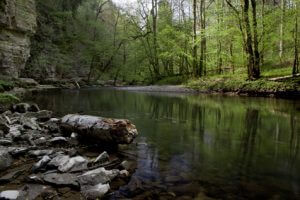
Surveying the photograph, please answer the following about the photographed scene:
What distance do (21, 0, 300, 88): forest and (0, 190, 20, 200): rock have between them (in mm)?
16251

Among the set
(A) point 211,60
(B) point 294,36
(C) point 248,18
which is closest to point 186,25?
(A) point 211,60

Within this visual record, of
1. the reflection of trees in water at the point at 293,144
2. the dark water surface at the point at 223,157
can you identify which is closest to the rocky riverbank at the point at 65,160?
the dark water surface at the point at 223,157

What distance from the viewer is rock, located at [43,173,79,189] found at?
3689 mm

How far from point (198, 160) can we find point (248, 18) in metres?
16.2

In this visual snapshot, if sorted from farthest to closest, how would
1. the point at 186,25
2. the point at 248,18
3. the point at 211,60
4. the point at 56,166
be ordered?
the point at 186,25
the point at 211,60
the point at 248,18
the point at 56,166

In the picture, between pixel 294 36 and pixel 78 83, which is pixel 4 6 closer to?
pixel 78 83

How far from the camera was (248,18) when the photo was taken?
18.4 meters

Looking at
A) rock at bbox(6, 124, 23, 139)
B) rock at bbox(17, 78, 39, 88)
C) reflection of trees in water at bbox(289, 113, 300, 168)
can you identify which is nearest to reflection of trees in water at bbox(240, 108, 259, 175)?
reflection of trees in water at bbox(289, 113, 300, 168)

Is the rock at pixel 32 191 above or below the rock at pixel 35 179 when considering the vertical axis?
below

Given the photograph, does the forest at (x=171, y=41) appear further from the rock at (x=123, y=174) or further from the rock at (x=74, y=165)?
the rock at (x=74, y=165)

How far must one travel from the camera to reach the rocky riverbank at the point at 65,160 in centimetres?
358

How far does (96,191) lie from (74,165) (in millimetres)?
1005

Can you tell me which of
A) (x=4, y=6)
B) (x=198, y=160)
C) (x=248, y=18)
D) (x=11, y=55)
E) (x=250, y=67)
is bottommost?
(x=198, y=160)

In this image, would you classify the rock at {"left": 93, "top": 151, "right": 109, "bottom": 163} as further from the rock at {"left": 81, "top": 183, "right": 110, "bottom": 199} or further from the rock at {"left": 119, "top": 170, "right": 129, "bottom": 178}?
the rock at {"left": 81, "top": 183, "right": 110, "bottom": 199}
